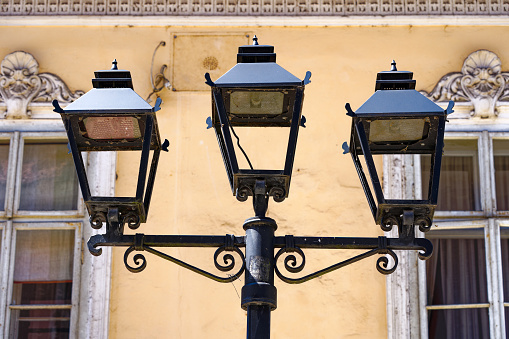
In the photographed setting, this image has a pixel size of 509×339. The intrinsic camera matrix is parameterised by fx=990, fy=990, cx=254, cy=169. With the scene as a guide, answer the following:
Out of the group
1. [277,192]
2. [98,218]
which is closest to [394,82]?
[277,192]

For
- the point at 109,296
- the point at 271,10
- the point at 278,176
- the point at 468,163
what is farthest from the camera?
the point at 271,10

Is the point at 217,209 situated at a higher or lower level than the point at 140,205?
higher

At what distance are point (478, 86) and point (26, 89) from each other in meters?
2.66

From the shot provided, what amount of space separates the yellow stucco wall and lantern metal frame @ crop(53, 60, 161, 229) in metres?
1.72

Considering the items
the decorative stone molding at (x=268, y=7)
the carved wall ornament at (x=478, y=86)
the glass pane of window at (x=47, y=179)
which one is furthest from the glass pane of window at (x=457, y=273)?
the glass pane of window at (x=47, y=179)

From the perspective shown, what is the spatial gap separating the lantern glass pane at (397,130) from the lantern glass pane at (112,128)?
0.88 metres

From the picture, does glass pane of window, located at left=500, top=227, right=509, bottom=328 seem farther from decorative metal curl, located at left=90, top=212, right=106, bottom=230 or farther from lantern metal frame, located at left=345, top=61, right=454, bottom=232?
decorative metal curl, located at left=90, top=212, right=106, bottom=230

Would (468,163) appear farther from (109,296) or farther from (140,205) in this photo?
(140,205)

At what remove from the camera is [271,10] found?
607cm

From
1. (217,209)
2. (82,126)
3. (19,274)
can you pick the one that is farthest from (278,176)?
(19,274)

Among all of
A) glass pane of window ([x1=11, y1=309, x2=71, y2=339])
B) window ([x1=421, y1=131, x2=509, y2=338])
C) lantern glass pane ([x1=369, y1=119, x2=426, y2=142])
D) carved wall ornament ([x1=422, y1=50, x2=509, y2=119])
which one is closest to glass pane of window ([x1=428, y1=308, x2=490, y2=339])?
window ([x1=421, y1=131, x2=509, y2=338])

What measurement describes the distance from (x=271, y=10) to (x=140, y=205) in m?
2.79

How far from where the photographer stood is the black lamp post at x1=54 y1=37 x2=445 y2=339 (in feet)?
11.4

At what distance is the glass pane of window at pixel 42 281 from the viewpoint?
17.4ft
